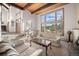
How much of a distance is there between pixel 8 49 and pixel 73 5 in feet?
4.36

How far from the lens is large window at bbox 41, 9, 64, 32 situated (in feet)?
7.29

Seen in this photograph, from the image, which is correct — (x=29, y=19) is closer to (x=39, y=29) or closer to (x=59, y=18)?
(x=39, y=29)

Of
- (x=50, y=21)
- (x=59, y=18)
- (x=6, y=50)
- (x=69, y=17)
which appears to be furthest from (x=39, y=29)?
(x=6, y=50)

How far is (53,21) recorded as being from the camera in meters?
2.25

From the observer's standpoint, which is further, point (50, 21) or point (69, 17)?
point (50, 21)

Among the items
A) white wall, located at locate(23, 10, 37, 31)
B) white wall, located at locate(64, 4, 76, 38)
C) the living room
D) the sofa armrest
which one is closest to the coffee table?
the living room

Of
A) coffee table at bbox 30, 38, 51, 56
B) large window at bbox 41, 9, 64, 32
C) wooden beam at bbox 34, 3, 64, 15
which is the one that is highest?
wooden beam at bbox 34, 3, 64, 15

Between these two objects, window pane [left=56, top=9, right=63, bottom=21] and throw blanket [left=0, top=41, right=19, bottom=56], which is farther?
Answer: window pane [left=56, top=9, right=63, bottom=21]

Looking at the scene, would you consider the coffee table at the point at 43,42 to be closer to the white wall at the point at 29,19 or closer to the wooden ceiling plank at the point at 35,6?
the white wall at the point at 29,19

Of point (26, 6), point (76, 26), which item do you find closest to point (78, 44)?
point (76, 26)

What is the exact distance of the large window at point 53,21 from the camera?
7.29 ft

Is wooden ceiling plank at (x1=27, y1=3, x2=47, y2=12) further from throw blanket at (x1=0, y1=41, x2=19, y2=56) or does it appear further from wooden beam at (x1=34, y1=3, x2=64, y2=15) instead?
throw blanket at (x1=0, y1=41, x2=19, y2=56)

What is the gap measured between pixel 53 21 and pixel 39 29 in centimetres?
29

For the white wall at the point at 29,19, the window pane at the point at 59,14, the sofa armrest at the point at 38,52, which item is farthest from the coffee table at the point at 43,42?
the window pane at the point at 59,14
